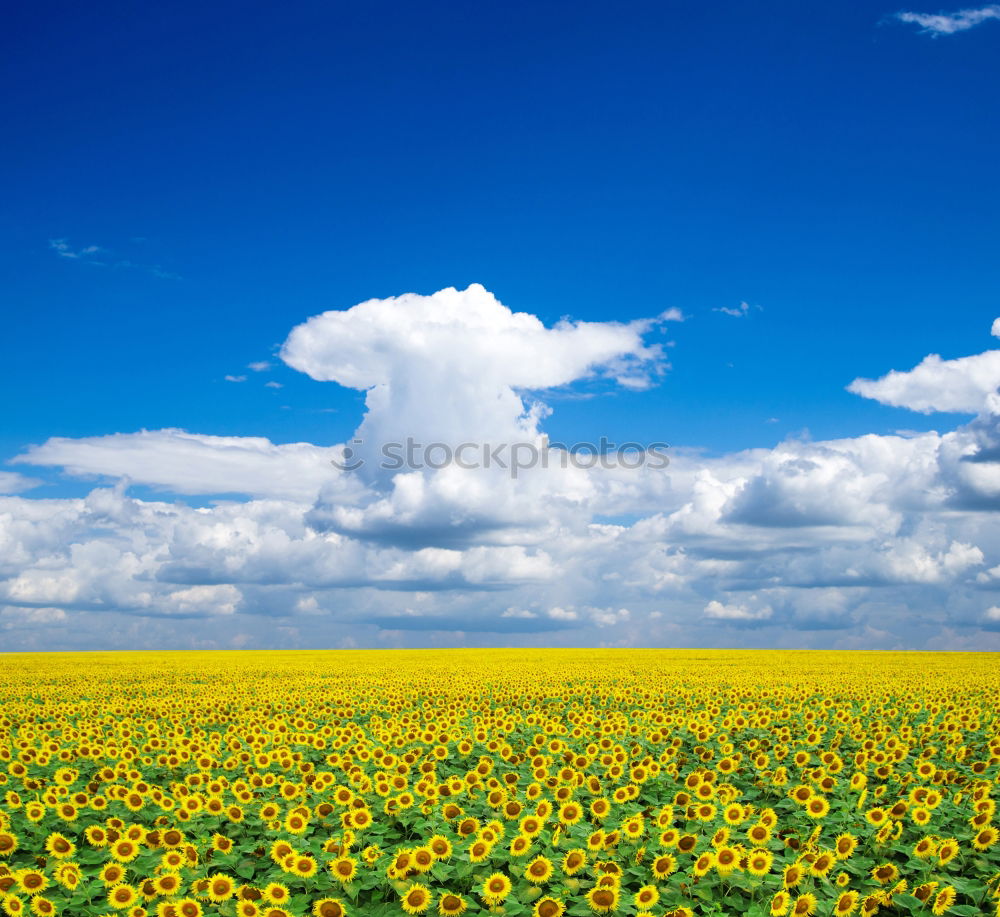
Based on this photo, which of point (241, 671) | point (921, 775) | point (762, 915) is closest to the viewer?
point (762, 915)

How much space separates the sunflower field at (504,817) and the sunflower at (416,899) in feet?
0.07

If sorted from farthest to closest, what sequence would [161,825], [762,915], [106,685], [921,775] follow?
[106,685] → [921,775] → [161,825] → [762,915]

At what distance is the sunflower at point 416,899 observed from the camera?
7875 millimetres

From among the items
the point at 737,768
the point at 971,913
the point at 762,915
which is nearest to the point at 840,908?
the point at 762,915

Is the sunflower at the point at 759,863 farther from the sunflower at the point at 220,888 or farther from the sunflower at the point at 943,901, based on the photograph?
the sunflower at the point at 220,888

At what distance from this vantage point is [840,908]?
25.4 feet

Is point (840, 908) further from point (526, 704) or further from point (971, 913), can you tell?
point (526, 704)

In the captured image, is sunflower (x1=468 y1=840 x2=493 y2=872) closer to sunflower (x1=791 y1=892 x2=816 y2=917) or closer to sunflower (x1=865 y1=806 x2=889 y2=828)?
sunflower (x1=791 y1=892 x2=816 y2=917)

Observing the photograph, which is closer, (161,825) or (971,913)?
(971,913)

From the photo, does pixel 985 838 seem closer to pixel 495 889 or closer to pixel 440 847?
pixel 495 889

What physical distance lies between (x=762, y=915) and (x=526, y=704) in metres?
16.8

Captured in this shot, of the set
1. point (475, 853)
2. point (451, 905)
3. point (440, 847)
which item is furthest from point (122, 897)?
point (475, 853)

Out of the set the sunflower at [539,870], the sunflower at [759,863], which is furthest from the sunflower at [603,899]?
the sunflower at [759,863]

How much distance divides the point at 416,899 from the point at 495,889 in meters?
0.77
